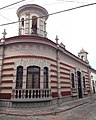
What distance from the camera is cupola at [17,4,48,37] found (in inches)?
538

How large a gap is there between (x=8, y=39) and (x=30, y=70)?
10.8 ft

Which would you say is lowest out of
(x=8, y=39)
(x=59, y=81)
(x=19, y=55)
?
(x=59, y=81)

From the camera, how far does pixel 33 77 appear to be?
1028 centimetres

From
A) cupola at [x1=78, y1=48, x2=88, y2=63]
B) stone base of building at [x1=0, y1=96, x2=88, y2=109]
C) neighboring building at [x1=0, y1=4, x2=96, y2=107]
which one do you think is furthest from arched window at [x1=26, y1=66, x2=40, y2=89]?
cupola at [x1=78, y1=48, x2=88, y2=63]

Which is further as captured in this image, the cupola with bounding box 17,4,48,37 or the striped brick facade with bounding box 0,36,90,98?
the cupola with bounding box 17,4,48,37

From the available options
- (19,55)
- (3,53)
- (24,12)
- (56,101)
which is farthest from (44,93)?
(24,12)

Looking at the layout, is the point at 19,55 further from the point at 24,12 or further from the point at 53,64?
the point at 24,12

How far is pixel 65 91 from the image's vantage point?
13.1 metres

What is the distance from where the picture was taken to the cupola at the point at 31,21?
13654 mm

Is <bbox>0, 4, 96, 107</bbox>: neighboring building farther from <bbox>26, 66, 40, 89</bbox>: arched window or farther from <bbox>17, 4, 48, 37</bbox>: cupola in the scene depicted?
<bbox>17, 4, 48, 37</bbox>: cupola

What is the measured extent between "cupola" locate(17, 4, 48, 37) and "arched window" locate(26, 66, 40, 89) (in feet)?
15.4

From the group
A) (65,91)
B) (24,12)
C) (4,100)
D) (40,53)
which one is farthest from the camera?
(24,12)

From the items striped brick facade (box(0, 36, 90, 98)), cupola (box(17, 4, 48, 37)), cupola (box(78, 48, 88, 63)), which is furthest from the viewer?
cupola (box(78, 48, 88, 63))

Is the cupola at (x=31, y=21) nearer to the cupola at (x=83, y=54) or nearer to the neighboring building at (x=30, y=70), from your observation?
the neighboring building at (x=30, y=70)
